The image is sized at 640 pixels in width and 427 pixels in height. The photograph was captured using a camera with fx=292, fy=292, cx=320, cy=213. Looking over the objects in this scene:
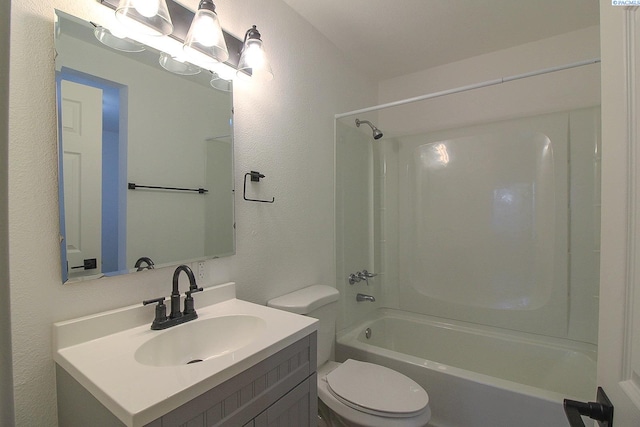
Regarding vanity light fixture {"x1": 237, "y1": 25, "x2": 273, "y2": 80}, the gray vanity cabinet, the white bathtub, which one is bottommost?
the white bathtub

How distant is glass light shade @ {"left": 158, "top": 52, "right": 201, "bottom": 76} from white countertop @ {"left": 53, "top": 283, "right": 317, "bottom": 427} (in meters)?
0.92

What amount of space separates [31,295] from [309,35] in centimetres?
190

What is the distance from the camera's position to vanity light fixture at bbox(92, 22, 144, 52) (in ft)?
3.18

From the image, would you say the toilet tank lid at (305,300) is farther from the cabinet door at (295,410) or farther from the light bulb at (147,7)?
the light bulb at (147,7)

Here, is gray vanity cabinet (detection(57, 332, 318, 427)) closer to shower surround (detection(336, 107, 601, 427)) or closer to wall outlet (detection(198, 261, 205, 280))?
wall outlet (detection(198, 261, 205, 280))

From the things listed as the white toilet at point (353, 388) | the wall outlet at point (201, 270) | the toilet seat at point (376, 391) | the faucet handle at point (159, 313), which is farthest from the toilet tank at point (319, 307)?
the faucet handle at point (159, 313)

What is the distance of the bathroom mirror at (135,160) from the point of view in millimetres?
907

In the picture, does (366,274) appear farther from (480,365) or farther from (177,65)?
(177,65)

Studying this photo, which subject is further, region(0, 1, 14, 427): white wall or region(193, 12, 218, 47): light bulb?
region(193, 12, 218, 47): light bulb

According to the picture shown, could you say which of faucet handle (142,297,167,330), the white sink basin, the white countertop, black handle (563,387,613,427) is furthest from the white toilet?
black handle (563,387,613,427)

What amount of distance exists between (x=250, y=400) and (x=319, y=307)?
809 millimetres

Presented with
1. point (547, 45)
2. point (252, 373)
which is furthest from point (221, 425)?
point (547, 45)

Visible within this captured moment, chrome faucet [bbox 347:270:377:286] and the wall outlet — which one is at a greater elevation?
the wall outlet

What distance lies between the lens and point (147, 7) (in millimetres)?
989
